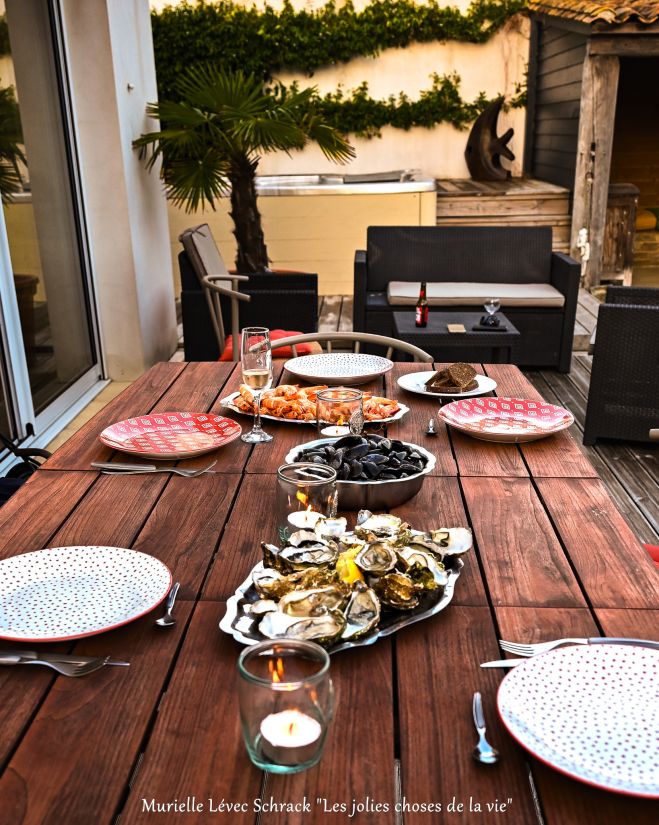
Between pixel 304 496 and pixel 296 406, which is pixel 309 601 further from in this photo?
pixel 296 406

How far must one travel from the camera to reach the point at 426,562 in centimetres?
109

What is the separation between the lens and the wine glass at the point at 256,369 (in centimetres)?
167

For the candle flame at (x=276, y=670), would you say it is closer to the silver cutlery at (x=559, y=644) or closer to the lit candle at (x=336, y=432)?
the silver cutlery at (x=559, y=644)

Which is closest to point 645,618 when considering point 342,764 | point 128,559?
point 342,764

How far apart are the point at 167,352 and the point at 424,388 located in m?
3.61

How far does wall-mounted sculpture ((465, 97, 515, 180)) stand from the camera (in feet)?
31.2

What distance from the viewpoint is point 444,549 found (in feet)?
3.77

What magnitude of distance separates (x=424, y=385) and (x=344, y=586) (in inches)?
42.9

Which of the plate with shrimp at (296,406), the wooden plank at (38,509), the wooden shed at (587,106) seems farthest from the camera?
the wooden shed at (587,106)

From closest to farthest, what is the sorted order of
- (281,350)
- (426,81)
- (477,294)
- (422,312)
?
(281,350) < (422,312) < (477,294) < (426,81)

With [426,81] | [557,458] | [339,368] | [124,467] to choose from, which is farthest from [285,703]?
[426,81]

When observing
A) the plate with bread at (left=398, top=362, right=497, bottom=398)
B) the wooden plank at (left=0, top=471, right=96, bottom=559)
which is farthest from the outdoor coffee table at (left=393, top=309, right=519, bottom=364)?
the wooden plank at (left=0, top=471, right=96, bottom=559)

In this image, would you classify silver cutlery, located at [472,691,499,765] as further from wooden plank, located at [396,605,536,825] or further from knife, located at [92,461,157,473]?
knife, located at [92,461,157,473]

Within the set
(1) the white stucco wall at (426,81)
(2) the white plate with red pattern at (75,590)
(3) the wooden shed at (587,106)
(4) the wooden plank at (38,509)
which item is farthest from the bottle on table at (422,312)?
(1) the white stucco wall at (426,81)
